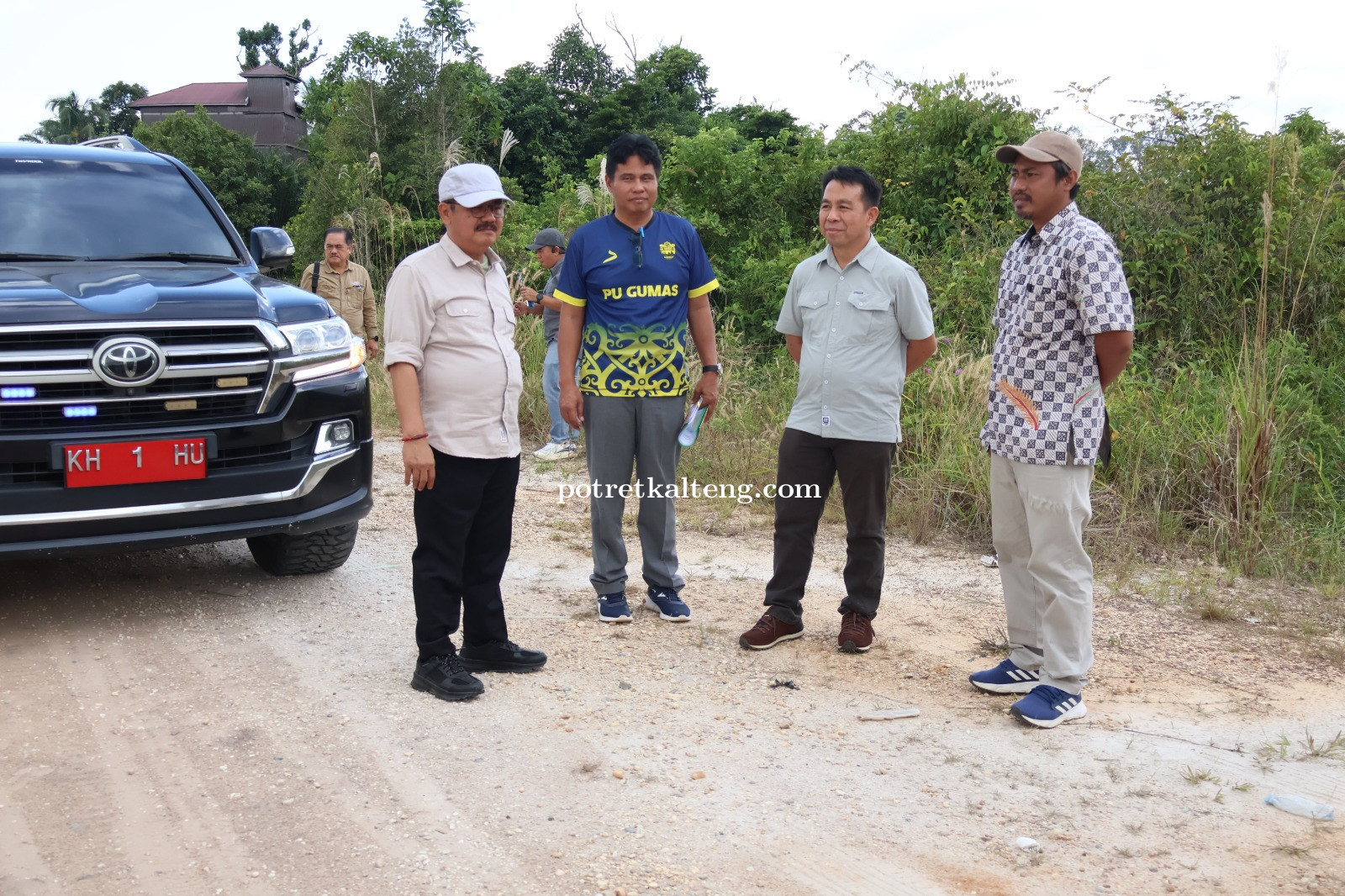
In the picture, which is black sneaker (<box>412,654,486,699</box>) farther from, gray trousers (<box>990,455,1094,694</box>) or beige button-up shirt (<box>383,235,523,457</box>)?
gray trousers (<box>990,455,1094,694</box>)

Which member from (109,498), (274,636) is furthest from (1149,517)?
(109,498)

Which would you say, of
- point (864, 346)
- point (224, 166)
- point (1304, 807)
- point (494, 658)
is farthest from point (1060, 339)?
point (224, 166)

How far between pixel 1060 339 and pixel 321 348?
2.99 m

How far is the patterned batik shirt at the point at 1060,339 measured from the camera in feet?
11.6

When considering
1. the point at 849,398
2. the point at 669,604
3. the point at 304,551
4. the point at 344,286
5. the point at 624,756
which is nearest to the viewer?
the point at 624,756

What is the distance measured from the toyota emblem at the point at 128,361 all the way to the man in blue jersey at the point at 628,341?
158 centimetres

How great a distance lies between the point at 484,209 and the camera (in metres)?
3.77

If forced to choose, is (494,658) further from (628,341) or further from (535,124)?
(535,124)

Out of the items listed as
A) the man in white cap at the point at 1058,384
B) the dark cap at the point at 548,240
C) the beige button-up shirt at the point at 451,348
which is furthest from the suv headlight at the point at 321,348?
the dark cap at the point at 548,240

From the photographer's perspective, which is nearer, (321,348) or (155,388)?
(155,388)

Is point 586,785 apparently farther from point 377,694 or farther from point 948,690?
point 948,690

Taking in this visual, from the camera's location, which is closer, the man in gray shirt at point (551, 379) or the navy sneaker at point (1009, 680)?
the navy sneaker at point (1009, 680)

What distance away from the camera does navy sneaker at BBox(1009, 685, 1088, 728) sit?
12.1 feet

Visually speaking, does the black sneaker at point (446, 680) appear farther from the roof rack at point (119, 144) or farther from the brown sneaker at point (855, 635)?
the roof rack at point (119, 144)
